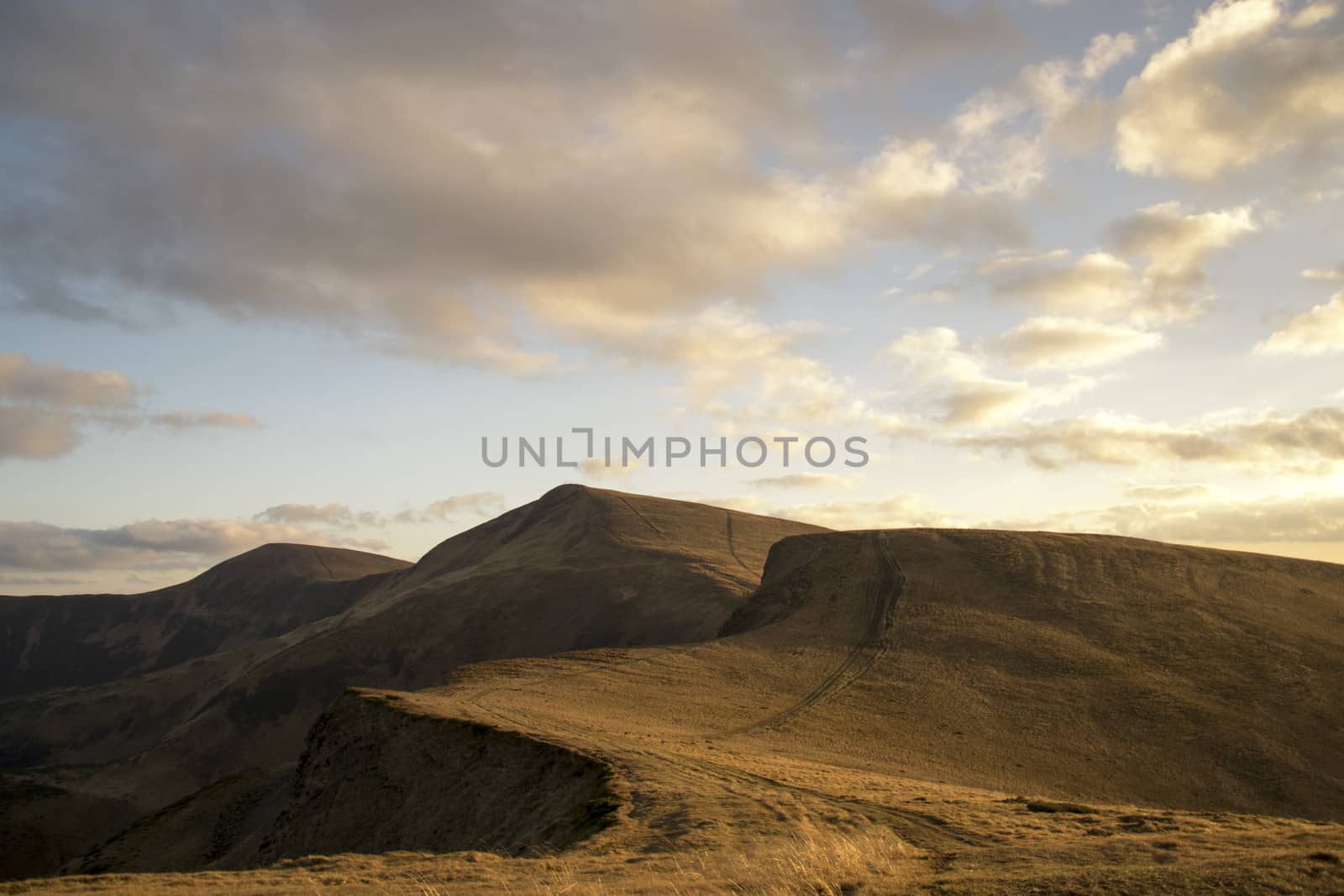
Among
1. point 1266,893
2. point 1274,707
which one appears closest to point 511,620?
point 1274,707

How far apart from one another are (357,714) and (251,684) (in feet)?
162

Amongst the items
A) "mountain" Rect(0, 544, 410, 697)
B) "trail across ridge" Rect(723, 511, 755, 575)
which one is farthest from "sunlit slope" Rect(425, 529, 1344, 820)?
"mountain" Rect(0, 544, 410, 697)

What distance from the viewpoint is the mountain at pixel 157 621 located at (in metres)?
115

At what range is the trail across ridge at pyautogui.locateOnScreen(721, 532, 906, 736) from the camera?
3156cm

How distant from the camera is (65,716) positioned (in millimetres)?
85500

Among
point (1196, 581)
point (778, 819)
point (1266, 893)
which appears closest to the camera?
point (1266, 893)

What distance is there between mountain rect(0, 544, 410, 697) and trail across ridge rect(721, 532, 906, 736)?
90.7m

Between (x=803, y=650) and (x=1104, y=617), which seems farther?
(x=1104, y=617)

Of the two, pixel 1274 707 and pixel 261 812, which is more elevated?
pixel 1274 707

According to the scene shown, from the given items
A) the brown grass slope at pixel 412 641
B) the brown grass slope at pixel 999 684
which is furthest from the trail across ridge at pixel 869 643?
the brown grass slope at pixel 412 641

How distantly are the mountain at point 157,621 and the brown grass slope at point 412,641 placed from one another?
2374 centimetres

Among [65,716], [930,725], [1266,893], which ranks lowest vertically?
[65,716]

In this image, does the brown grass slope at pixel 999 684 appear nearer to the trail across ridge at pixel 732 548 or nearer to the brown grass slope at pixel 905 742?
the brown grass slope at pixel 905 742

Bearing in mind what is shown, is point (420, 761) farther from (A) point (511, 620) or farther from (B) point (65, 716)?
(B) point (65, 716)
